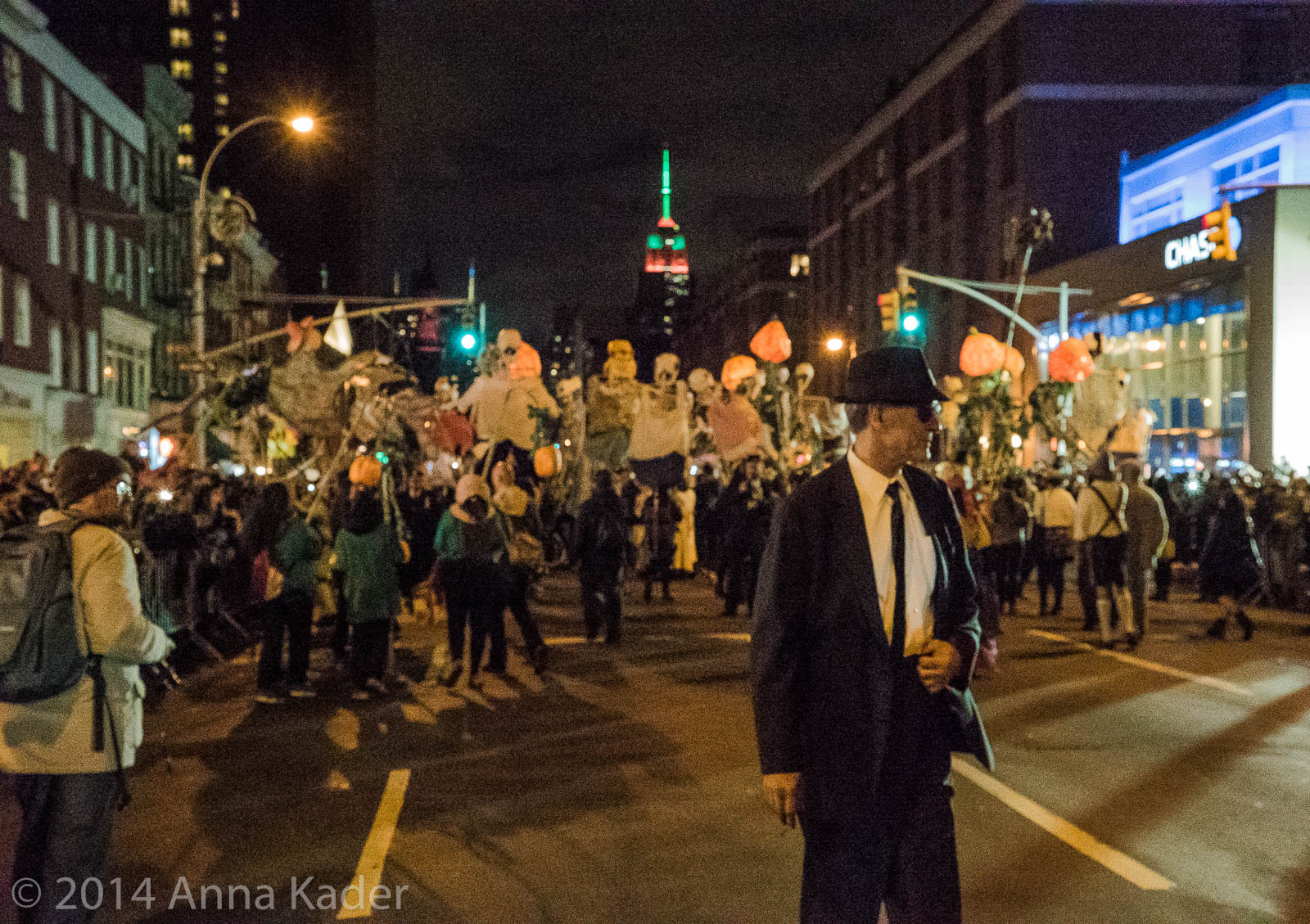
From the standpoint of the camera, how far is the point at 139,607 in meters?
4.33

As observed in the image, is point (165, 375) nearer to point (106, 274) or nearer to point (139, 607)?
point (106, 274)

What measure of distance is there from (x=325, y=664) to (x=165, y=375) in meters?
37.9

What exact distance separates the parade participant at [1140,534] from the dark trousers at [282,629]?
26.0 feet

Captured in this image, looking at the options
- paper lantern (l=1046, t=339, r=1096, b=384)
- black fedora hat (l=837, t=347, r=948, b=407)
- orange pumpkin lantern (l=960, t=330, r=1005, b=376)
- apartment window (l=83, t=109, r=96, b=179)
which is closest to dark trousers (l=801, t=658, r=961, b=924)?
black fedora hat (l=837, t=347, r=948, b=407)

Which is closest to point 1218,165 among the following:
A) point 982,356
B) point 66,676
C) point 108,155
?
point 982,356

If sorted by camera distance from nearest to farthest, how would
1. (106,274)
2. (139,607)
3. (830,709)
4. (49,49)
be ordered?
(830,709), (139,607), (49,49), (106,274)

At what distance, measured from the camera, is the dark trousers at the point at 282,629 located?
9859 mm

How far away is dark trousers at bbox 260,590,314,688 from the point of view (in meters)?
9.86

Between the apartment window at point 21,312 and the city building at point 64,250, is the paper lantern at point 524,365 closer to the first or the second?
the city building at point 64,250

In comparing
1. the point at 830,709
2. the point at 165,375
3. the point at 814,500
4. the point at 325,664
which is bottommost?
the point at 325,664

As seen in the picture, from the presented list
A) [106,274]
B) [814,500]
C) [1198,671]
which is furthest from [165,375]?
[814,500]

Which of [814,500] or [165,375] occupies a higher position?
[165,375]

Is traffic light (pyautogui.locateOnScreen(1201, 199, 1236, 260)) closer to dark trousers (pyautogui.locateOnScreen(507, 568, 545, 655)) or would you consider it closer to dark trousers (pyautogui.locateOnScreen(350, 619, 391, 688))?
dark trousers (pyautogui.locateOnScreen(507, 568, 545, 655))

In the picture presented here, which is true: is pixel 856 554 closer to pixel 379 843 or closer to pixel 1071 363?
pixel 379 843
